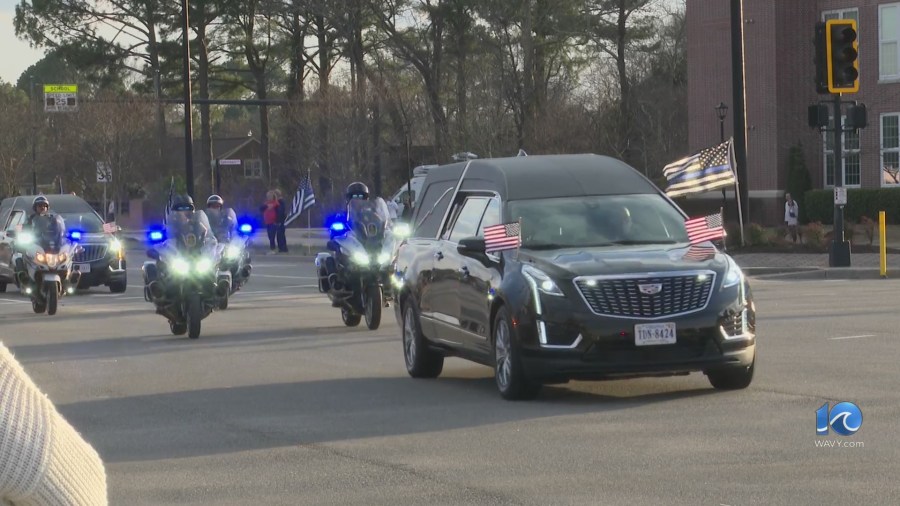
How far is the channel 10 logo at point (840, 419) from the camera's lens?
945cm

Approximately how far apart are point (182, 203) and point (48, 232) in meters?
6.11

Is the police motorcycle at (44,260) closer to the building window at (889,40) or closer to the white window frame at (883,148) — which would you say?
the white window frame at (883,148)

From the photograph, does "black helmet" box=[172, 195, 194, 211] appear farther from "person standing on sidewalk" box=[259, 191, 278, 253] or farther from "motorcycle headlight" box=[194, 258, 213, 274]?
"person standing on sidewalk" box=[259, 191, 278, 253]

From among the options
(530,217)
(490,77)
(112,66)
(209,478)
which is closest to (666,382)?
(530,217)

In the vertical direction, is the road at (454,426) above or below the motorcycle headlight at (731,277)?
below

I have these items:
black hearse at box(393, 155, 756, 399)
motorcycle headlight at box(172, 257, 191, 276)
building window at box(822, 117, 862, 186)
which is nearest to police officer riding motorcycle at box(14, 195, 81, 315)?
motorcycle headlight at box(172, 257, 191, 276)

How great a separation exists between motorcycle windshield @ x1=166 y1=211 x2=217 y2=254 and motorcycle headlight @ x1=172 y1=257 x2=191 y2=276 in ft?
0.55

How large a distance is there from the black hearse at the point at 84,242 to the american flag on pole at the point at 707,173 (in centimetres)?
1173

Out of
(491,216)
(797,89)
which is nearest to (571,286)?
(491,216)

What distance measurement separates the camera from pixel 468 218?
13.2 meters

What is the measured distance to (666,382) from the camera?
41.0 feet

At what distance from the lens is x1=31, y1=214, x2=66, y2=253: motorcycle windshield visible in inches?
977

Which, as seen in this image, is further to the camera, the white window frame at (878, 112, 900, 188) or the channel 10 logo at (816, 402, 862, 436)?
the white window frame at (878, 112, 900, 188)

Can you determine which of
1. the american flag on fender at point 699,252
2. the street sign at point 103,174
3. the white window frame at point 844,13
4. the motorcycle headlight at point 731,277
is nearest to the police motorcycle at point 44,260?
the american flag on fender at point 699,252
